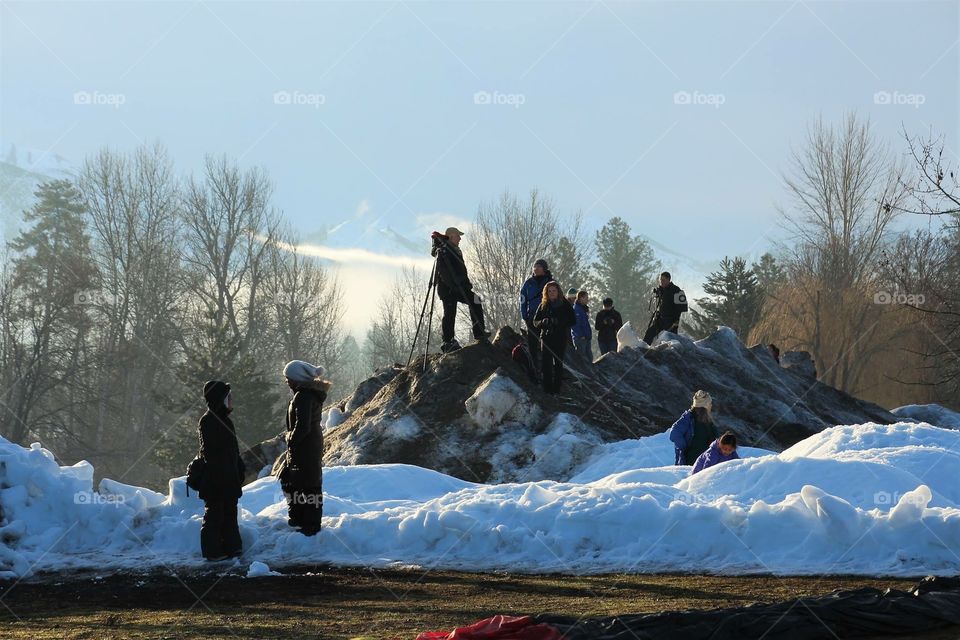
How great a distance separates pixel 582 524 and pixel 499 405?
8.27m

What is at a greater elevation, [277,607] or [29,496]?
[29,496]

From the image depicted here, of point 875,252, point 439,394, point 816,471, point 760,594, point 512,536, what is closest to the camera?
point 760,594

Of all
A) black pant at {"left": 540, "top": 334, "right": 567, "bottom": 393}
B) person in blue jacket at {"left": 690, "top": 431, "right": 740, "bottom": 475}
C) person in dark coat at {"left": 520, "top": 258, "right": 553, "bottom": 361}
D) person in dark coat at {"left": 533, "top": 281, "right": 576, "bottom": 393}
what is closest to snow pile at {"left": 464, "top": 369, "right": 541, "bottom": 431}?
black pant at {"left": 540, "top": 334, "right": 567, "bottom": 393}

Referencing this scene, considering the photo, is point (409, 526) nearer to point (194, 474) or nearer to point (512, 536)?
point (512, 536)

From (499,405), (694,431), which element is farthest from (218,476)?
(499,405)

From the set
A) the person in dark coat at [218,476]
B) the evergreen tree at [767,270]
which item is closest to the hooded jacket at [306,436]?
the person in dark coat at [218,476]

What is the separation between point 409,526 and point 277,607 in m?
2.86

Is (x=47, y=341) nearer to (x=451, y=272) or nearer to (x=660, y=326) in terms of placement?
(x=660, y=326)

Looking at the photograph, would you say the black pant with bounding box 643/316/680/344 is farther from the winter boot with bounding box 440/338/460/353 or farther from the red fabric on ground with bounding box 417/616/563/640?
the red fabric on ground with bounding box 417/616/563/640

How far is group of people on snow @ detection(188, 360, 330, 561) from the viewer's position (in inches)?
460

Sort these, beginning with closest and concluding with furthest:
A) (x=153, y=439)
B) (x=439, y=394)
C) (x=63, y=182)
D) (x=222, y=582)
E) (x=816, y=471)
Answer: (x=222, y=582) < (x=816, y=471) < (x=439, y=394) < (x=153, y=439) < (x=63, y=182)

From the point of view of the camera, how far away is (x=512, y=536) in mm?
11477

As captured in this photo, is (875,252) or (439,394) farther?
(875,252)

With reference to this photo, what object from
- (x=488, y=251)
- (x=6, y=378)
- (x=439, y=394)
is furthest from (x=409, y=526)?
(x=488, y=251)
